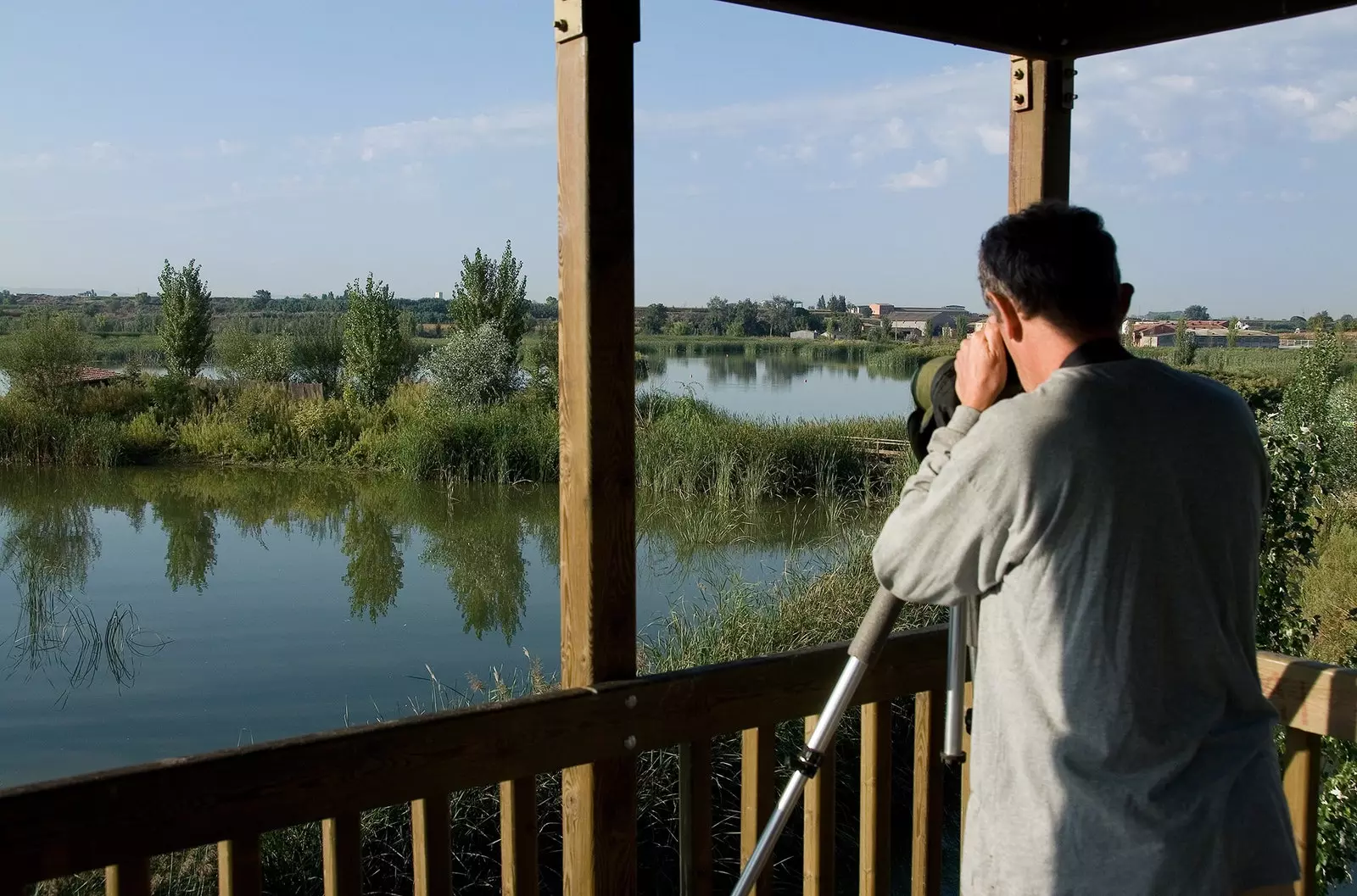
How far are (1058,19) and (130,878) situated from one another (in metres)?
2.12

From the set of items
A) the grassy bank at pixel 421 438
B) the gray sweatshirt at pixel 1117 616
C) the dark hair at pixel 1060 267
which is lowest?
the grassy bank at pixel 421 438

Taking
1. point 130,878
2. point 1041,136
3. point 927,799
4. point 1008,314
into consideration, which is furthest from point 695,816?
point 1041,136

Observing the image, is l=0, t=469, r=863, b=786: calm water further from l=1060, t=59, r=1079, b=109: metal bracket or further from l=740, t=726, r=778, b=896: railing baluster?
l=1060, t=59, r=1079, b=109: metal bracket

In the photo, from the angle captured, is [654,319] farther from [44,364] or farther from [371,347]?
[44,364]

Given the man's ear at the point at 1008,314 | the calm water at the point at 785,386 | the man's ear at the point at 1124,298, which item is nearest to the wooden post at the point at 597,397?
the man's ear at the point at 1008,314

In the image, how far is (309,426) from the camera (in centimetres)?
1952

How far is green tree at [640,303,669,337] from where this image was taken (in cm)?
3916

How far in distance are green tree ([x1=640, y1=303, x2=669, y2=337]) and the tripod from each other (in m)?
36.2

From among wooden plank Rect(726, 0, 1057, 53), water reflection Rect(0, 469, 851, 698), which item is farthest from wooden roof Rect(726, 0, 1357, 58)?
water reflection Rect(0, 469, 851, 698)

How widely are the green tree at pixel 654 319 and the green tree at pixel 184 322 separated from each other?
1684cm

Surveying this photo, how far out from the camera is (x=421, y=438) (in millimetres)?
17250

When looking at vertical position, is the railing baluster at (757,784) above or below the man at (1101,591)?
below

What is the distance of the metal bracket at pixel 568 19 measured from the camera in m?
1.53

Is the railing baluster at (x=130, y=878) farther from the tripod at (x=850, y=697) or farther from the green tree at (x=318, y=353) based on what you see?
the green tree at (x=318, y=353)
